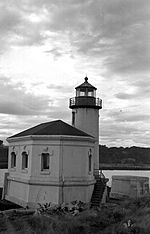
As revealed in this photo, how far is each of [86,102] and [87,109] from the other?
0.49 meters

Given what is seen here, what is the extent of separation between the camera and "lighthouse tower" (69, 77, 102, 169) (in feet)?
74.1

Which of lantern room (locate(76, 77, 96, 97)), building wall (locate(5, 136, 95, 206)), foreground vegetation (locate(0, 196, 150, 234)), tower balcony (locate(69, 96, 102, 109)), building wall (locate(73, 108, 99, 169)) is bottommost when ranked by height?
foreground vegetation (locate(0, 196, 150, 234))

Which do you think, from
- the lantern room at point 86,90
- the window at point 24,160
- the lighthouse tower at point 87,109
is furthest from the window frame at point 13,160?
the lantern room at point 86,90

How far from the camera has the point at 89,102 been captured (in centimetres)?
2253

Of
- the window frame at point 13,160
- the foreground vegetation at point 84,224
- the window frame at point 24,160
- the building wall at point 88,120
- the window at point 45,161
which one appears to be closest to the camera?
the foreground vegetation at point 84,224

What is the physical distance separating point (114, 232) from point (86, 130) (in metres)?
12.2

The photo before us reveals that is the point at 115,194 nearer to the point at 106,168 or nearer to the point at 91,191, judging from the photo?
the point at 91,191

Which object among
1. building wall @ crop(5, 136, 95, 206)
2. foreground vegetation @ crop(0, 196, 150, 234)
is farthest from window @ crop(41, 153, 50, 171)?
foreground vegetation @ crop(0, 196, 150, 234)

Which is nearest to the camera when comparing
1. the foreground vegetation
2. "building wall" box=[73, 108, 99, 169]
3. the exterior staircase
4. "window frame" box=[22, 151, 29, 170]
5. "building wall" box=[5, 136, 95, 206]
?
the foreground vegetation

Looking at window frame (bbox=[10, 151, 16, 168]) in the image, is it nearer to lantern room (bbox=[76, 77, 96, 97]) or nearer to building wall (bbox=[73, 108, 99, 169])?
building wall (bbox=[73, 108, 99, 169])

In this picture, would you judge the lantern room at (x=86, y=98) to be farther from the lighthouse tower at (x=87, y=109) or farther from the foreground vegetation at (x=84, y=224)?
the foreground vegetation at (x=84, y=224)

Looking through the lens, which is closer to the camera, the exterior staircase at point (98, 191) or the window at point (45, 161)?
the window at point (45, 161)

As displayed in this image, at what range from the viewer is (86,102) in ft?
73.8

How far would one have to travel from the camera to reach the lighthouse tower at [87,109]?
Result: 74.1 feet
